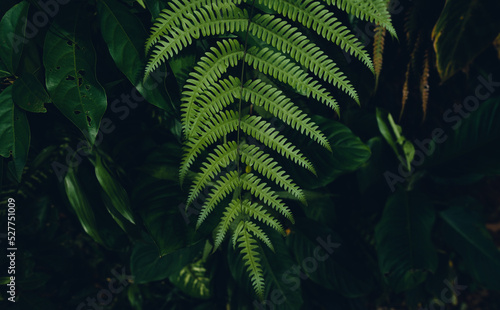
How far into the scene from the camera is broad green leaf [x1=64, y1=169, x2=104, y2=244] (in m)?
1.13

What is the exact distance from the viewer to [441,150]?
1595 millimetres

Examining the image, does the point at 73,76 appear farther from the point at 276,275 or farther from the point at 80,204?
the point at 276,275

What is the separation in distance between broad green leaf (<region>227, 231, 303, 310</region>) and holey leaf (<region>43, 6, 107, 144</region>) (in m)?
0.79

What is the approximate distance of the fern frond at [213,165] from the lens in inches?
34.6

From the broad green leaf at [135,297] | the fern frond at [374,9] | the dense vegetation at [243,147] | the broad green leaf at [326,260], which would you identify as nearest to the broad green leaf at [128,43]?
the dense vegetation at [243,147]

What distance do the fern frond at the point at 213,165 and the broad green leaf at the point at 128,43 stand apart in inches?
7.7

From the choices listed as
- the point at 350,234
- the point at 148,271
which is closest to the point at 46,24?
the point at 148,271

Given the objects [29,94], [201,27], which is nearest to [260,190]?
[201,27]

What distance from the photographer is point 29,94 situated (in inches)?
36.1

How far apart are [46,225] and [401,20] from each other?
5.34ft

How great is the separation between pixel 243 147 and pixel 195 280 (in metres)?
0.90

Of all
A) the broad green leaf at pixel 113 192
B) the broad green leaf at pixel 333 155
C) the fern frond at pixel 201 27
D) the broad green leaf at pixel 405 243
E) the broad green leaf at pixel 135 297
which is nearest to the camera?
the fern frond at pixel 201 27

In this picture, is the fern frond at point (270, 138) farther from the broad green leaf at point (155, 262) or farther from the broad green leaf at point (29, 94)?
the broad green leaf at point (155, 262)

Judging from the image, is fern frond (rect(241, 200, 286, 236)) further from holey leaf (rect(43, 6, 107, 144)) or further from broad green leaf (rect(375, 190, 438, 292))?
broad green leaf (rect(375, 190, 438, 292))
